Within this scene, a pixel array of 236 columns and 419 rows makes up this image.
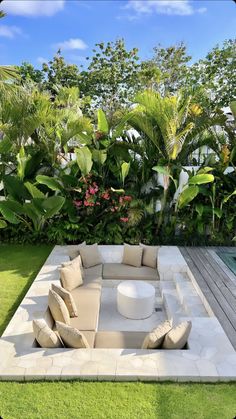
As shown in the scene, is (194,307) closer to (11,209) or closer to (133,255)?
(133,255)

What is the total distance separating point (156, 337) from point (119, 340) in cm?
72

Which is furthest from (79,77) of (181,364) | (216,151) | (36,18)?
(181,364)

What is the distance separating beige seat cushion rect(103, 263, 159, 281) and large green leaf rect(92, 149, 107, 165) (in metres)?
2.66


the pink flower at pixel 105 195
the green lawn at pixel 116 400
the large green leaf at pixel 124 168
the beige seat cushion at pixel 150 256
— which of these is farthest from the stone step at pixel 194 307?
the large green leaf at pixel 124 168

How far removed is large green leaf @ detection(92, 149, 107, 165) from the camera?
8539 millimetres

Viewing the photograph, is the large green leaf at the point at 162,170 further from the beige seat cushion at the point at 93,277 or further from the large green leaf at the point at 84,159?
the beige seat cushion at the point at 93,277

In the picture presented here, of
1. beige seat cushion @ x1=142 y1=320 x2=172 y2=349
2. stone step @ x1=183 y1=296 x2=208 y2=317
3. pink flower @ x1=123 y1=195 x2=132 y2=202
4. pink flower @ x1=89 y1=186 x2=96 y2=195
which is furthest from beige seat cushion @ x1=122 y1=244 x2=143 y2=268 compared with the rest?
beige seat cushion @ x1=142 y1=320 x2=172 y2=349

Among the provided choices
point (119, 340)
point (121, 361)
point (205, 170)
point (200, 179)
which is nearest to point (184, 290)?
point (119, 340)

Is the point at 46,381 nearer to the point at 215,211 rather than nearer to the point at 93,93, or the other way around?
the point at 215,211

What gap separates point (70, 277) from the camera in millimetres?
6363

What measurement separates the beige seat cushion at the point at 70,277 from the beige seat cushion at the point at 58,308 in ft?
3.69

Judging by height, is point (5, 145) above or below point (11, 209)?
above

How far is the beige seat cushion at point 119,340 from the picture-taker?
4.83 meters

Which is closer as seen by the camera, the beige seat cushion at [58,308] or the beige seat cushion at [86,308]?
the beige seat cushion at [58,308]
